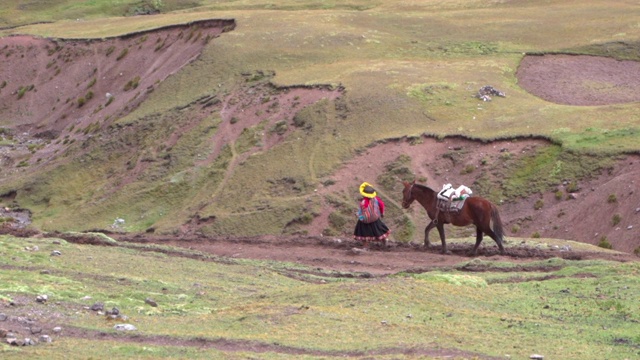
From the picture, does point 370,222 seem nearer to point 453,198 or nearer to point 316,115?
point 453,198

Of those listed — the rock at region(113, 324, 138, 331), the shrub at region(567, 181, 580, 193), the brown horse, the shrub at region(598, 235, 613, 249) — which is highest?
the rock at region(113, 324, 138, 331)

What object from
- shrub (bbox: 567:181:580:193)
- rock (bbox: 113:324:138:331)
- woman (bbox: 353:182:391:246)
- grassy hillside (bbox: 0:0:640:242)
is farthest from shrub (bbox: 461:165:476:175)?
rock (bbox: 113:324:138:331)

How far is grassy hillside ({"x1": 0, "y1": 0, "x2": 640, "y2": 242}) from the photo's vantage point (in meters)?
39.4

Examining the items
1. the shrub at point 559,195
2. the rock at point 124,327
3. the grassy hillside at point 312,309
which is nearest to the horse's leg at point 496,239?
the grassy hillside at point 312,309

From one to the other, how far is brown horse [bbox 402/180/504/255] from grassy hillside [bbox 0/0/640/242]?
535cm

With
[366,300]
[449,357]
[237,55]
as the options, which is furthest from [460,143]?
[449,357]

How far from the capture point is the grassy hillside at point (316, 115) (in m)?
39.4

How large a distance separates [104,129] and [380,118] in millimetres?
15458

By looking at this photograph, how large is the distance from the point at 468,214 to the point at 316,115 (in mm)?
16346

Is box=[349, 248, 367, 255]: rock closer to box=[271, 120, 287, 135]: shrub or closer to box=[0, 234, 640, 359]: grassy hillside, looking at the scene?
box=[0, 234, 640, 359]: grassy hillside

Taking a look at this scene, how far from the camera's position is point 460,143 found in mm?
39656

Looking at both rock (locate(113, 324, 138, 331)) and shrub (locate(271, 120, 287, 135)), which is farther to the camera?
shrub (locate(271, 120, 287, 135))

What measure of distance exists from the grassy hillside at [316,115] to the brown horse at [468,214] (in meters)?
5.35

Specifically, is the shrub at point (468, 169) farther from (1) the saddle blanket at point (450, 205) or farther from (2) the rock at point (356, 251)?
(2) the rock at point (356, 251)
